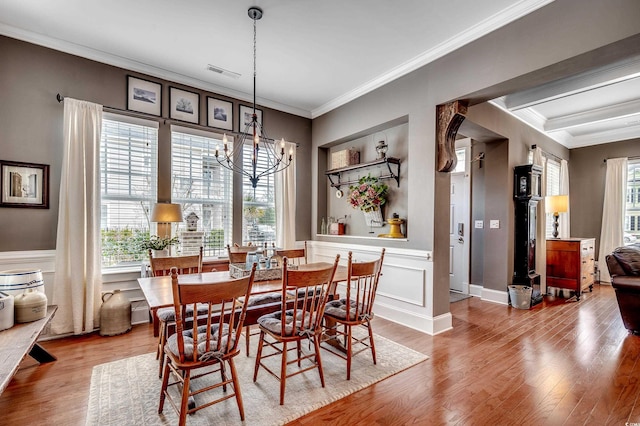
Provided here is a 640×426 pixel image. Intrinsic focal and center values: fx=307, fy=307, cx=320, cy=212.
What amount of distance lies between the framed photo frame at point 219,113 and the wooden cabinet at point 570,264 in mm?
5652

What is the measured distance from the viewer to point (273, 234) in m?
4.95

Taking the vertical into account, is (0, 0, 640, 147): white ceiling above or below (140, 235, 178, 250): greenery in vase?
above

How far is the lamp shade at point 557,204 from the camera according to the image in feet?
16.8

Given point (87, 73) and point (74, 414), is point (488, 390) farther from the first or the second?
point (87, 73)

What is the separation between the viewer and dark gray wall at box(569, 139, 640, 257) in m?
6.26

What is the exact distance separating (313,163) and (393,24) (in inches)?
107

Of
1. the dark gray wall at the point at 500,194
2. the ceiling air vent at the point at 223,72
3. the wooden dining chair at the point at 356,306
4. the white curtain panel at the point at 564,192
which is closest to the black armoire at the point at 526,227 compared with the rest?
the dark gray wall at the point at 500,194

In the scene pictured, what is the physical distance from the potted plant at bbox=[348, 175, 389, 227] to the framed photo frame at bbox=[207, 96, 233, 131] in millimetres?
2080

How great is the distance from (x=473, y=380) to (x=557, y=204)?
4.23 metres

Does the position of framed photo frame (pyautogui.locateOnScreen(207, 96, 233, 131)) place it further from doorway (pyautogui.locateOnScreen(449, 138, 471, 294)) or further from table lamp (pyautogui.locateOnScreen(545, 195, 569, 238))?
table lamp (pyautogui.locateOnScreen(545, 195, 569, 238))

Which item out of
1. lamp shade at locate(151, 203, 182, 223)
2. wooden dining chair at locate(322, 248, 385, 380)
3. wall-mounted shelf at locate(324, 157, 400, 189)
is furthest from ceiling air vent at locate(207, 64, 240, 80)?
wooden dining chair at locate(322, 248, 385, 380)

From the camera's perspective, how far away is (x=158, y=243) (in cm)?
363

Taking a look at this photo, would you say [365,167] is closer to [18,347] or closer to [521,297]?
[521,297]

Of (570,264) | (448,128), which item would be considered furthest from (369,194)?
(570,264)
